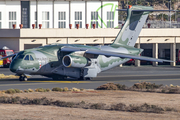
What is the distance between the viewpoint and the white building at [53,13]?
71438 mm

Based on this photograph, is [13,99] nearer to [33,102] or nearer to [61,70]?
[33,102]

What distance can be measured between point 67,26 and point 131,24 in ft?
110

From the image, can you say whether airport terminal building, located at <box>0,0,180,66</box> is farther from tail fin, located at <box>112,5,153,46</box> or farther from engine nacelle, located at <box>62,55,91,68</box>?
engine nacelle, located at <box>62,55,91,68</box>

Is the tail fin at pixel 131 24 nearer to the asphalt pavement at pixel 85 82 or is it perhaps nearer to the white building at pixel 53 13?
the asphalt pavement at pixel 85 82

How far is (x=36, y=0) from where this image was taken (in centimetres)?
7231

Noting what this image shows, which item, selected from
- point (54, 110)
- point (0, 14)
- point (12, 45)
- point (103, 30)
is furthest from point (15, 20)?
point (54, 110)

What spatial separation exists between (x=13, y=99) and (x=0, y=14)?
51.4 meters

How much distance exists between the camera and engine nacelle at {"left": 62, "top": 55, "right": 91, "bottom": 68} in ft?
115

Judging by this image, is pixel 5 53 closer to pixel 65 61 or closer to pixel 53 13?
pixel 53 13

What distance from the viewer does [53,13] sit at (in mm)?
73062

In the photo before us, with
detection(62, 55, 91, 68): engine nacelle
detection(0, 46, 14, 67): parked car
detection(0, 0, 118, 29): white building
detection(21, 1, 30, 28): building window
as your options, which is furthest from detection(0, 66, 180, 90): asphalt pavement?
detection(21, 1, 30, 28): building window

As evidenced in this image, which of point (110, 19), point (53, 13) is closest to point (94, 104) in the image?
point (53, 13)

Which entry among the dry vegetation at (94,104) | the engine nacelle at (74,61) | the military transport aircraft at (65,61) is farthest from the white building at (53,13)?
the dry vegetation at (94,104)

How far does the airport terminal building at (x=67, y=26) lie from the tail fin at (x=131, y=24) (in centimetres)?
2121
